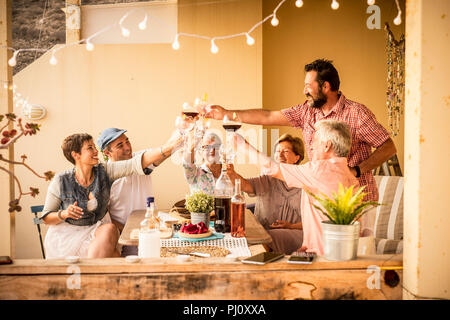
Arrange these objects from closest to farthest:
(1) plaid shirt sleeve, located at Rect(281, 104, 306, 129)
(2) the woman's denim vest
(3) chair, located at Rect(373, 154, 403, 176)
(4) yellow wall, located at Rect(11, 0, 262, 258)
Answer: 1. (2) the woman's denim vest
2. (1) plaid shirt sleeve, located at Rect(281, 104, 306, 129)
3. (3) chair, located at Rect(373, 154, 403, 176)
4. (4) yellow wall, located at Rect(11, 0, 262, 258)

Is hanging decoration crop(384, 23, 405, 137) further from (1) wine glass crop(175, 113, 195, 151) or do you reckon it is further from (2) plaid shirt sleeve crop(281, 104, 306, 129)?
(1) wine glass crop(175, 113, 195, 151)

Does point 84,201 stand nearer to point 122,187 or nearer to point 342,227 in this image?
point 122,187

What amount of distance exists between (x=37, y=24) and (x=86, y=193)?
2613 millimetres

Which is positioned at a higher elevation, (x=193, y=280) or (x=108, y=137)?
(x=108, y=137)

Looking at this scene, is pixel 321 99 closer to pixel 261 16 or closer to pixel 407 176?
pixel 407 176

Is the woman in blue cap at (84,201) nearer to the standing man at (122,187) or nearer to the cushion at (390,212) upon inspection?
the standing man at (122,187)

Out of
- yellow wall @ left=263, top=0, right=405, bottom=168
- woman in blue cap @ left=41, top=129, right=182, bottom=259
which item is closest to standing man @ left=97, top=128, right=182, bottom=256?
woman in blue cap @ left=41, top=129, right=182, bottom=259

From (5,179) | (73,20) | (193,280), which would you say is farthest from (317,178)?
(73,20)

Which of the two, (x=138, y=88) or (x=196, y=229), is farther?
(x=138, y=88)

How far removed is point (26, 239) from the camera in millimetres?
4355

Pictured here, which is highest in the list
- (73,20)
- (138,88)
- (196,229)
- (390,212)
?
(73,20)

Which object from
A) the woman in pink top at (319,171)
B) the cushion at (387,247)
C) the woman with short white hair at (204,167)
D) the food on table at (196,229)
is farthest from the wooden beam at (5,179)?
the cushion at (387,247)

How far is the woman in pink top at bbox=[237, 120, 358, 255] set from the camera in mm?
1973

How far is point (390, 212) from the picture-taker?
11.2ft
